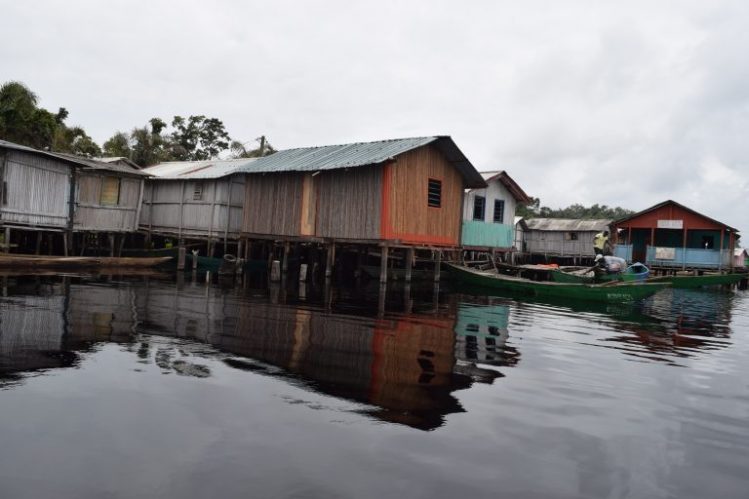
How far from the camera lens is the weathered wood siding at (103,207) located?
24344mm

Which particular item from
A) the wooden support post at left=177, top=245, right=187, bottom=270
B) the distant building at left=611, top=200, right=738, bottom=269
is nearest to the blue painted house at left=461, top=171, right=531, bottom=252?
the wooden support post at left=177, top=245, right=187, bottom=270

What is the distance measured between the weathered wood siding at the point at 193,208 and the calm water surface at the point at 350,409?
1515 cm

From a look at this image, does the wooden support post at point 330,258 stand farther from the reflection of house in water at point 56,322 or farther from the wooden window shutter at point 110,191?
the wooden window shutter at point 110,191

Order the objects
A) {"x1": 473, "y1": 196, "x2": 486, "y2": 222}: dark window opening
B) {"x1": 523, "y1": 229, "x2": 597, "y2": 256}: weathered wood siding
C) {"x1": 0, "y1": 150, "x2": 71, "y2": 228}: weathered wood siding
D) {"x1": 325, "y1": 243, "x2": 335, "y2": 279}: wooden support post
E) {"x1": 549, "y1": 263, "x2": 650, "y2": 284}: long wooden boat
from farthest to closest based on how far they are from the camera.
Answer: {"x1": 523, "y1": 229, "x2": 597, "y2": 256}: weathered wood siding, {"x1": 473, "y1": 196, "x2": 486, "y2": 222}: dark window opening, {"x1": 325, "y1": 243, "x2": 335, "y2": 279}: wooden support post, {"x1": 549, "y1": 263, "x2": 650, "y2": 284}: long wooden boat, {"x1": 0, "y1": 150, "x2": 71, "y2": 228}: weathered wood siding

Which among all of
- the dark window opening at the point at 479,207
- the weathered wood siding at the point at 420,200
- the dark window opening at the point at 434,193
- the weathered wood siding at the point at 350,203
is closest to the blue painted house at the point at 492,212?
the dark window opening at the point at 479,207

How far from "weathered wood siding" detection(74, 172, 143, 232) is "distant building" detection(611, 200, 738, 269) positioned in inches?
1145

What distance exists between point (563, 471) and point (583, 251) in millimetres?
42718

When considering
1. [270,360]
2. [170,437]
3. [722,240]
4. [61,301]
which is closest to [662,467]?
[170,437]

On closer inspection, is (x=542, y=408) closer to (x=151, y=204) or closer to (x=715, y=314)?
(x=715, y=314)

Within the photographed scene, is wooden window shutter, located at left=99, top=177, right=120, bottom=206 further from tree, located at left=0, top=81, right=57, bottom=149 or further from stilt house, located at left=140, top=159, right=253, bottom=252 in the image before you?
tree, located at left=0, top=81, right=57, bottom=149

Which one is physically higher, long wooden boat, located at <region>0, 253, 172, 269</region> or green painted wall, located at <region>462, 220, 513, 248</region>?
green painted wall, located at <region>462, 220, 513, 248</region>

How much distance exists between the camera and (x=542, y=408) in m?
6.48

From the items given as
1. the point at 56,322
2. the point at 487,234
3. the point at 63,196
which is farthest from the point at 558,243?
the point at 56,322

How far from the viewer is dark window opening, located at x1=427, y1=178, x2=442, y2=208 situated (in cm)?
2302
